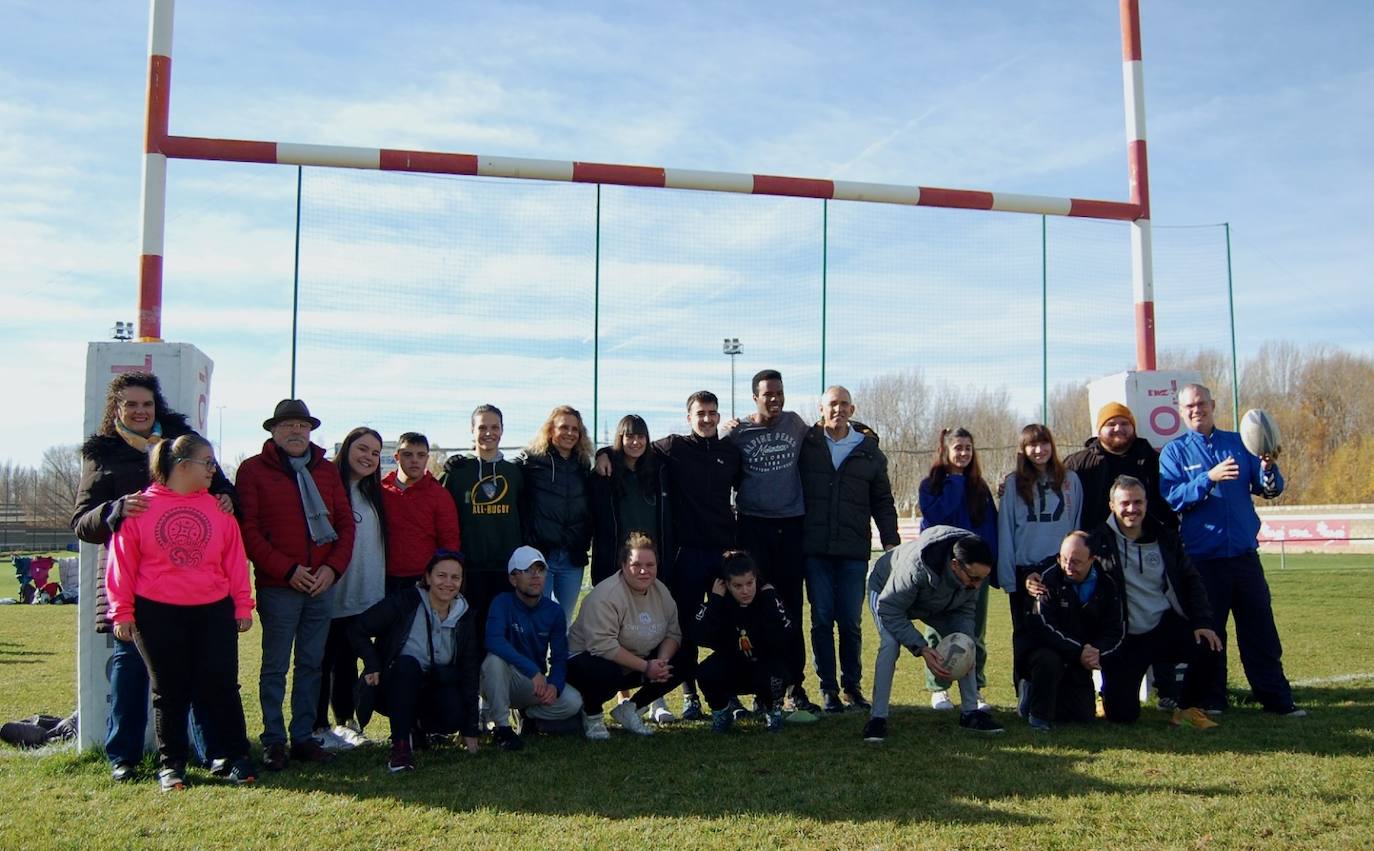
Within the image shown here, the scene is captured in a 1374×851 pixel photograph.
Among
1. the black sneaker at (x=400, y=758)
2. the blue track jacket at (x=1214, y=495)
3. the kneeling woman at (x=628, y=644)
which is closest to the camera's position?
the black sneaker at (x=400, y=758)

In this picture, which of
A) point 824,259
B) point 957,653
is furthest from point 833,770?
point 824,259

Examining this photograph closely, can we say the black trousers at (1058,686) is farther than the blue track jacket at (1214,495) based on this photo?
No

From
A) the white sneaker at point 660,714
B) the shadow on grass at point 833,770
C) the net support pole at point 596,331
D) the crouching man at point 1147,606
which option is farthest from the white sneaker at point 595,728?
the crouching man at point 1147,606

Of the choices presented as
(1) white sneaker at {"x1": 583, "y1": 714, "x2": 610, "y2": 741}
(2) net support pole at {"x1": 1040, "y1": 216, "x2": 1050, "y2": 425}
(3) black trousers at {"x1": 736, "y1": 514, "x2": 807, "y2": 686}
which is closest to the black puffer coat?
(1) white sneaker at {"x1": 583, "y1": 714, "x2": 610, "y2": 741}

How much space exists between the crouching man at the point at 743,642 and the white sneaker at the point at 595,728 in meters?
0.58

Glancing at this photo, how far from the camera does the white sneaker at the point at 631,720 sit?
19.3 ft

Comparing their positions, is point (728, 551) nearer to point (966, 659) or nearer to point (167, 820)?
point (966, 659)

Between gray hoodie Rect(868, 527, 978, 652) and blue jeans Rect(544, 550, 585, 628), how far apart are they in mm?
1807

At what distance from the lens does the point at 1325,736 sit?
543cm

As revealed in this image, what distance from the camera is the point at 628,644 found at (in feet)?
19.5

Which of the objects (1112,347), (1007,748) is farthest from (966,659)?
(1112,347)

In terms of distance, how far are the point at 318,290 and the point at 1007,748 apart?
200 inches

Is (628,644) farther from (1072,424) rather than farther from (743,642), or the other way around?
(1072,424)

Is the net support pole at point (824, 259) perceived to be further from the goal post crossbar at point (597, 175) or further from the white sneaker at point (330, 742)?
the white sneaker at point (330, 742)
